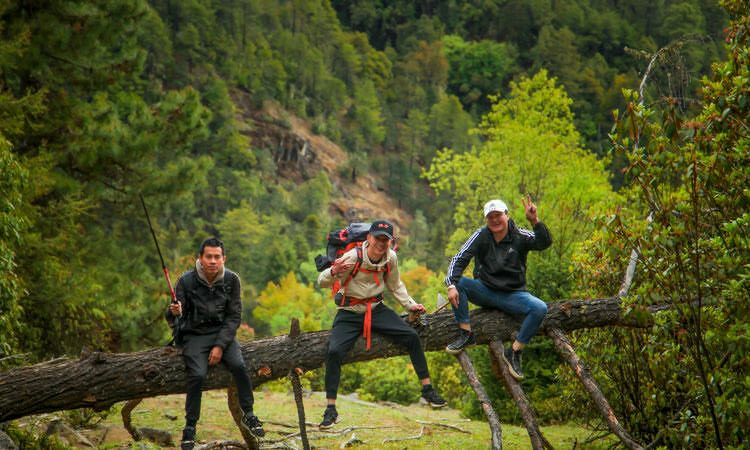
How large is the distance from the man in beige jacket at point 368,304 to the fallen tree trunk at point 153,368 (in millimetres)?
240

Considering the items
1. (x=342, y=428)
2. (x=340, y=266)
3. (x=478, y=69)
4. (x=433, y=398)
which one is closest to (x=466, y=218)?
(x=342, y=428)

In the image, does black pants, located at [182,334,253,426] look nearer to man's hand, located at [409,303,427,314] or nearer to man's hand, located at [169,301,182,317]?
man's hand, located at [169,301,182,317]

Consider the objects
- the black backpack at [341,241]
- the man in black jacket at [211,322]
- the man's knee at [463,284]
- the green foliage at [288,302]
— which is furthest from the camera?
the green foliage at [288,302]

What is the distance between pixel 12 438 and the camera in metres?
7.69

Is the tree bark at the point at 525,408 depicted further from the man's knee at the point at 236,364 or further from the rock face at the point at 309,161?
the rock face at the point at 309,161

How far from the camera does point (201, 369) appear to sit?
22.7ft

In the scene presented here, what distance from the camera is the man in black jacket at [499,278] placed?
7480 mm

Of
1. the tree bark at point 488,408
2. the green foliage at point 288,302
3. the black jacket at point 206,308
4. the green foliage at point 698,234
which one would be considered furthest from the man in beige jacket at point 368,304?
the green foliage at point 288,302

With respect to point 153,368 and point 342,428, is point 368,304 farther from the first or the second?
point 342,428

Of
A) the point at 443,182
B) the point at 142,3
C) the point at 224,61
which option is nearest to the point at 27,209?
the point at 142,3

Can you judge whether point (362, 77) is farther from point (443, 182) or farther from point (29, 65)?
point (29, 65)

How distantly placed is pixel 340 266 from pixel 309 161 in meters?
87.2

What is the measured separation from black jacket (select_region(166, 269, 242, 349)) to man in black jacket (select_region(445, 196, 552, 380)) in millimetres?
2174

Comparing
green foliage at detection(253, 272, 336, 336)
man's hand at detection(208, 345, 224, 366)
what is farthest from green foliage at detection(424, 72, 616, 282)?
green foliage at detection(253, 272, 336, 336)
